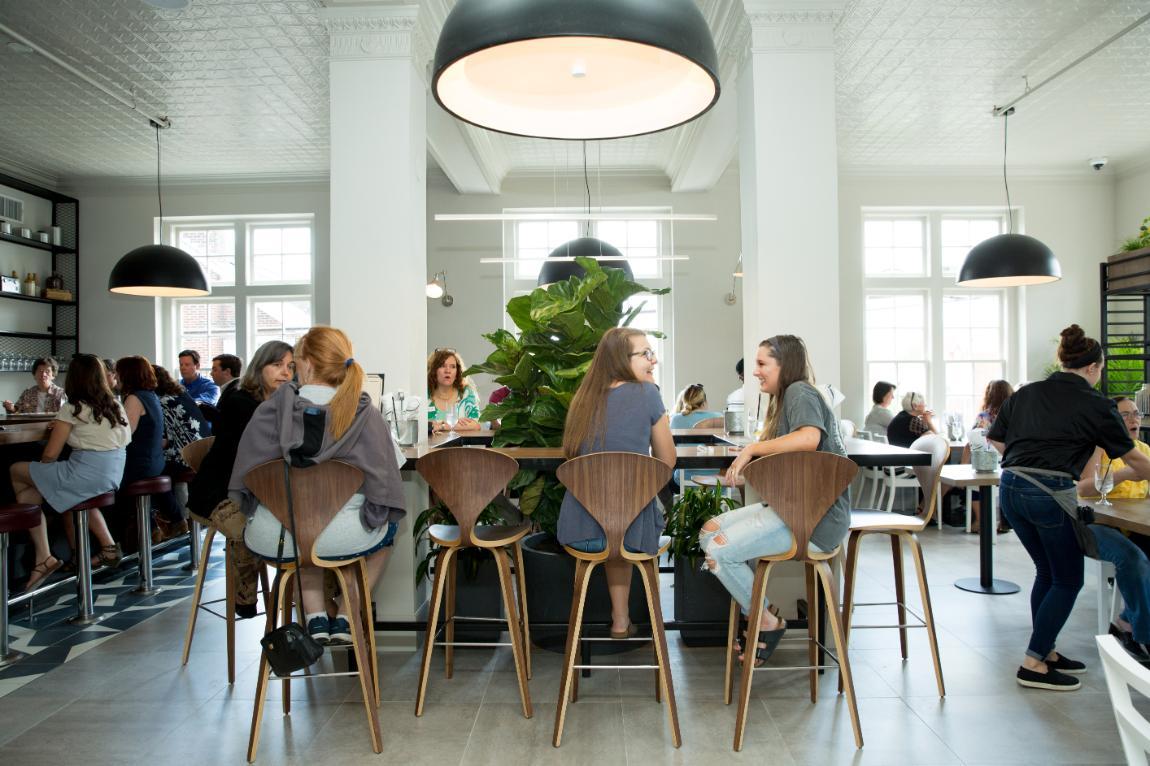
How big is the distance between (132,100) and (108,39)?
3.96 feet

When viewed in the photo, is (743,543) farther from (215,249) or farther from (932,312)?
(215,249)

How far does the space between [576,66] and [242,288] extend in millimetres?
7739

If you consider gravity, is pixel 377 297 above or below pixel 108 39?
below

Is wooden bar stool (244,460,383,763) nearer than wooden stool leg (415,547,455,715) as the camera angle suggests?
Yes

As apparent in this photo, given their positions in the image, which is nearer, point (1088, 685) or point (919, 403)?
point (1088, 685)

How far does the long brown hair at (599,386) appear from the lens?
9.20 ft

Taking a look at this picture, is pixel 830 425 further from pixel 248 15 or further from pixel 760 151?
pixel 248 15

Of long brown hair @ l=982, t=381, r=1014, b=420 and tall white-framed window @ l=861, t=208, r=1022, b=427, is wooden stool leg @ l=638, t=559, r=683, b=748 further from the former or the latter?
tall white-framed window @ l=861, t=208, r=1022, b=427

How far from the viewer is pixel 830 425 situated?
2771 millimetres

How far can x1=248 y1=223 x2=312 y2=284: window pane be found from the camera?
8828mm

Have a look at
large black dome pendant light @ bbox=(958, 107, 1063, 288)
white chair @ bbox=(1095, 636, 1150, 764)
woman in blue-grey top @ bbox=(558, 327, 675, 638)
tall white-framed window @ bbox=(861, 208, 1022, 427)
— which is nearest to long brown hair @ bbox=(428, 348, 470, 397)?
woman in blue-grey top @ bbox=(558, 327, 675, 638)

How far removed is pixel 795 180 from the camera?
374 centimetres

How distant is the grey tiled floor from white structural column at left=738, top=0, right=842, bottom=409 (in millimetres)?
1549

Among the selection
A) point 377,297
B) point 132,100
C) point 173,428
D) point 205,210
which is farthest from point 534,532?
point 205,210
